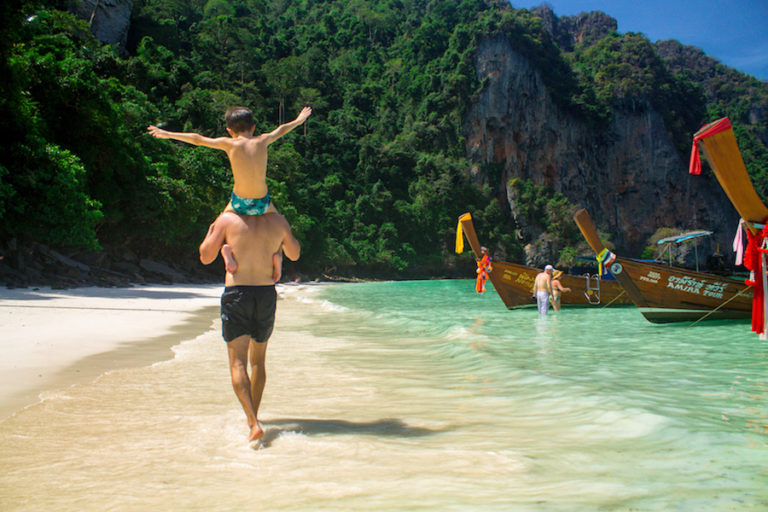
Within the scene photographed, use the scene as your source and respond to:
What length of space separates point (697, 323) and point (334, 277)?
3817 cm

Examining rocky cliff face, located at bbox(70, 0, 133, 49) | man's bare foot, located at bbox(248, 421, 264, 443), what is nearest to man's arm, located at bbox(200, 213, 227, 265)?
man's bare foot, located at bbox(248, 421, 264, 443)

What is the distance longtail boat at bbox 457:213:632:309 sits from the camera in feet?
49.9

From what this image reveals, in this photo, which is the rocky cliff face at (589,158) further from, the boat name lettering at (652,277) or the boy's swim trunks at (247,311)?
the boy's swim trunks at (247,311)

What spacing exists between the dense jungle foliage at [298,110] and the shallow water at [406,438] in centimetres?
1218

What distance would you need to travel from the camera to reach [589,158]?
68250 mm

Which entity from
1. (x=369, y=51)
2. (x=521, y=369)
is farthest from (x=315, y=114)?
(x=521, y=369)

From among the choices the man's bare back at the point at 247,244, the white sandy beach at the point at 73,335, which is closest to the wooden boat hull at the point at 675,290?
the white sandy beach at the point at 73,335

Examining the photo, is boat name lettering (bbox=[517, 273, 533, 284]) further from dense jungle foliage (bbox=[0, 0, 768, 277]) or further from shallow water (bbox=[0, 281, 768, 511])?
dense jungle foliage (bbox=[0, 0, 768, 277])

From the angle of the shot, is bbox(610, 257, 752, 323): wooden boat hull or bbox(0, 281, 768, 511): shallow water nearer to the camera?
bbox(0, 281, 768, 511): shallow water

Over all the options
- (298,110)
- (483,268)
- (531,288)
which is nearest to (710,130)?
(483,268)

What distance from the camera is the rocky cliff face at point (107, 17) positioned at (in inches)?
1703

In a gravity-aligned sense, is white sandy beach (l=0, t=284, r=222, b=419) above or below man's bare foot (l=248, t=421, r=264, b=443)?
below

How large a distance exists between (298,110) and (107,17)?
20910mm

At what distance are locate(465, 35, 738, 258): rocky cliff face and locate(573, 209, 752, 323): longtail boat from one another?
52353 mm
